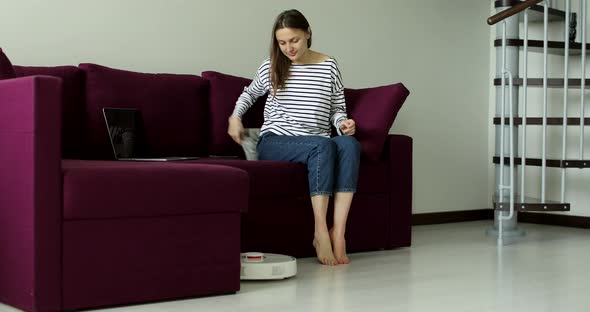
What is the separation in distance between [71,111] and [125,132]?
0.23 metres

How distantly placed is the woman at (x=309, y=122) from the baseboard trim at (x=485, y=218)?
62.5 inches

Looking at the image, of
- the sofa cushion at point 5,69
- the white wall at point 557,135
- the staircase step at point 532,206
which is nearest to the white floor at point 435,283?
the staircase step at point 532,206

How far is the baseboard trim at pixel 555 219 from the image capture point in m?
5.29

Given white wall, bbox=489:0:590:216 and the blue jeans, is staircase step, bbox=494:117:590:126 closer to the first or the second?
white wall, bbox=489:0:590:216

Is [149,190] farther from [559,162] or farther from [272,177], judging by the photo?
[559,162]

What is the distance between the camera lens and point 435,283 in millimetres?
3234

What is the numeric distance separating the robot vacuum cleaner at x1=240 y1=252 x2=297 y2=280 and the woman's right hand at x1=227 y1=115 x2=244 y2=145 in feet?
2.27

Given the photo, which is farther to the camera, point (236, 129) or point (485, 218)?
point (485, 218)

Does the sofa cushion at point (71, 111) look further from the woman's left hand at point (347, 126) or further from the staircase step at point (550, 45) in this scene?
the staircase step at point (550, 45)

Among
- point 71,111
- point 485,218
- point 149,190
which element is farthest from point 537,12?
point 149,190

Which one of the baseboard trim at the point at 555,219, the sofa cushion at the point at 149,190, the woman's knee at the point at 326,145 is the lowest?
the baseboard trim at the point at 555,219

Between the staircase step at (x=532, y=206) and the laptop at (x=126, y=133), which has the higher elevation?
the laptop at (x=126, y=133)

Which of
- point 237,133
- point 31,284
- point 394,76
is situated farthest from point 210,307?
point 394,76

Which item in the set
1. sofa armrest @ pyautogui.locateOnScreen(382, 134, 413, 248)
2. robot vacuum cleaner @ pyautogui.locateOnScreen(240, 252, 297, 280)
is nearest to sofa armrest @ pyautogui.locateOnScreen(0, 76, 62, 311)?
robot vacuum cleaner @ pyautogui.locateOnScreen(240, 252, 297, 280)
